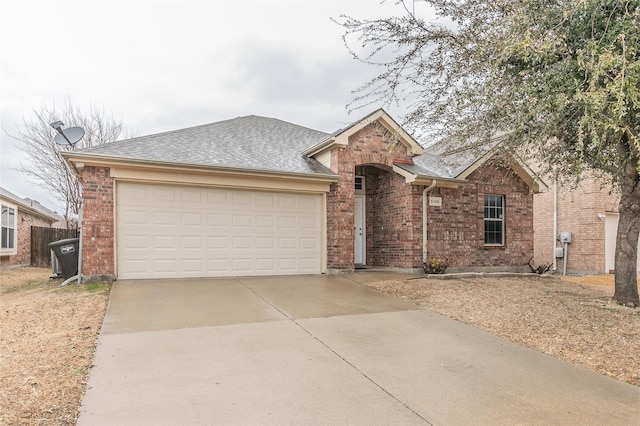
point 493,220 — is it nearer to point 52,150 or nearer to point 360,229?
point 360,229

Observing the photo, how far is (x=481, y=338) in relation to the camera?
5500 millimetres

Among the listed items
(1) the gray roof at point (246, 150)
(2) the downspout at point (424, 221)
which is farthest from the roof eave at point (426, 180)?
(2) the downspout at point (424, 221)

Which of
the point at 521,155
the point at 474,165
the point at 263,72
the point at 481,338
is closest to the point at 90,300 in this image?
the point at 481,338

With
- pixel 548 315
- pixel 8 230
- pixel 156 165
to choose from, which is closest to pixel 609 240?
pixel 548 315

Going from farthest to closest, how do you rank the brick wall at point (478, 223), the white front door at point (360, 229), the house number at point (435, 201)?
the white front door at point (360, 229), the brick wall at point (478, 223), the house number at point (435, 201)

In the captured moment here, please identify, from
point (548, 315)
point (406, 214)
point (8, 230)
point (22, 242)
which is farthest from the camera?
point (22, 242)

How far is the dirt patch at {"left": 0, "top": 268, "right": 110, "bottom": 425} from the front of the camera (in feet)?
10.5

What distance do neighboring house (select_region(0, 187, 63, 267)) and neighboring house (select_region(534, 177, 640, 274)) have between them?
2155cm

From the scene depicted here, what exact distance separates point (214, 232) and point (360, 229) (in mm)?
5026

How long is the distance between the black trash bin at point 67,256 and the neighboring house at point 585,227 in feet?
50.6

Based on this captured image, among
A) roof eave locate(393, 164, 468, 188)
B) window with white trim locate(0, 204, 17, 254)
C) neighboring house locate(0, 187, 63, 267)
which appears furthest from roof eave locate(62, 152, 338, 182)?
window with white trim locate(0, 204, 17, 254)

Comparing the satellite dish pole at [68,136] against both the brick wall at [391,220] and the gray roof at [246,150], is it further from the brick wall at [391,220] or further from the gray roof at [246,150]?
the brick wall at [391,220]

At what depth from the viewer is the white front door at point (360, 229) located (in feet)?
41.9

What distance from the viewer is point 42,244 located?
1819 centimetres
